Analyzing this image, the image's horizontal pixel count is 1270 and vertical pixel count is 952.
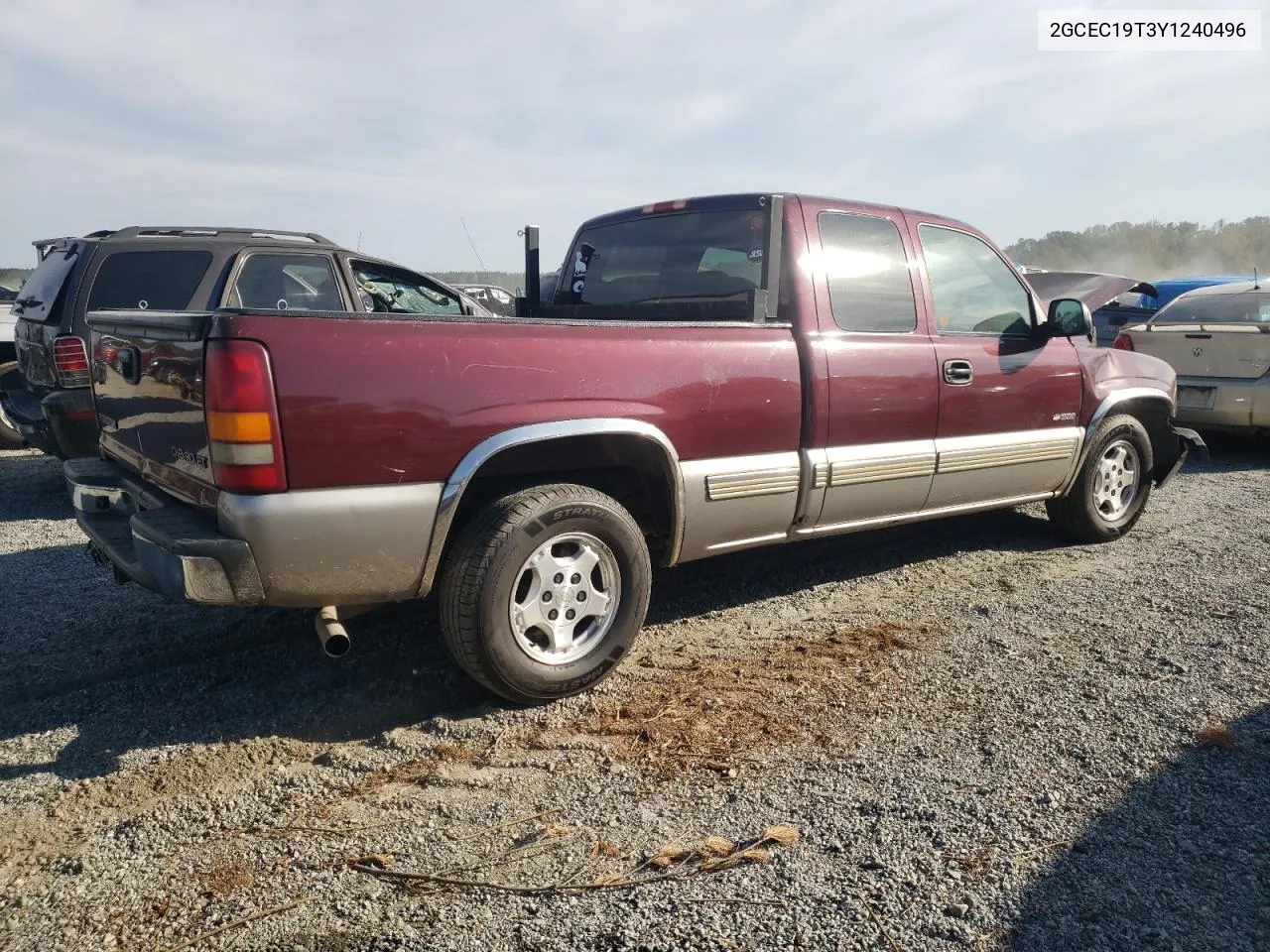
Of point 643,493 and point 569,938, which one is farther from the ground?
point 643,493

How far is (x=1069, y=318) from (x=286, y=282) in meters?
5.00

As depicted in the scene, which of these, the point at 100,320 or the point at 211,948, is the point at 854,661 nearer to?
the point at 211,948

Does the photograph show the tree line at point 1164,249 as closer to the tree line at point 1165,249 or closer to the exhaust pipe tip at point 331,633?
the tree line at point 1165,249

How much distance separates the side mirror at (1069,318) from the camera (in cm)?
491

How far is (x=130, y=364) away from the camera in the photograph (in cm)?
325

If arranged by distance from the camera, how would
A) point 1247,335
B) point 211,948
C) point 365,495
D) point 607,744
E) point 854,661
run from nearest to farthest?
point 211,948
point 365,495
point 607,744
point 854,661
point 1247,335

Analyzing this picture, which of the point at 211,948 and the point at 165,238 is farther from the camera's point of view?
the point at 165,238

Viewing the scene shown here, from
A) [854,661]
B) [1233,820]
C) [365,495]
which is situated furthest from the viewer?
[854,661]

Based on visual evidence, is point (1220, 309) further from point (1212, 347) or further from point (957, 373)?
Result: point (957, 373)

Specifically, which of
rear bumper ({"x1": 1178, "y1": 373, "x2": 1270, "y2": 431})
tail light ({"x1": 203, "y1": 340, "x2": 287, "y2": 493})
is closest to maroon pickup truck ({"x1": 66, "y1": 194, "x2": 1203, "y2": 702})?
tail light ({"x1": 203, "y1": 340, "x2": 287, "y2": 493})

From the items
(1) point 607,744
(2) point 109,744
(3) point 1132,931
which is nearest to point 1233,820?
(3) point 1132,931

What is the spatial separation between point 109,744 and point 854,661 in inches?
109

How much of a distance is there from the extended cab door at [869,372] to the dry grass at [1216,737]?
163 centimetres

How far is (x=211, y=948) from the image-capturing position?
209 cm
